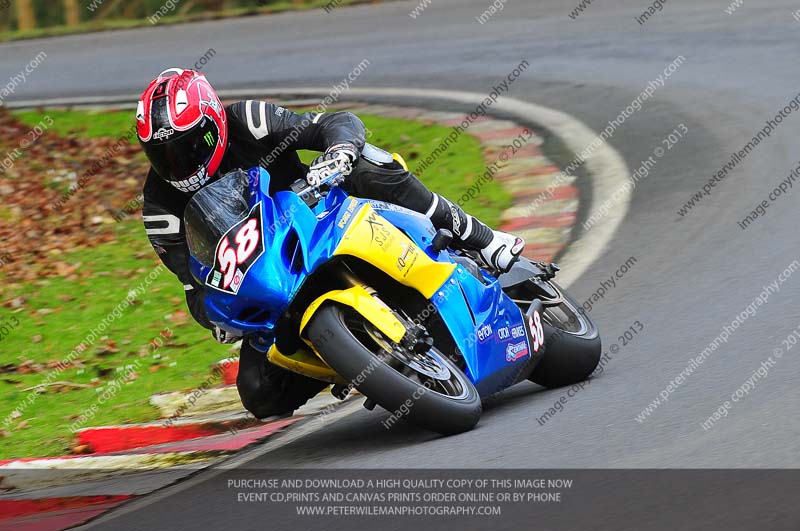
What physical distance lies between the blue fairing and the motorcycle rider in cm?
19

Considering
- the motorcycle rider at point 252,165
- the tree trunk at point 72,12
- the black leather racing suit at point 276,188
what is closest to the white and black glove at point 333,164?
the motorcycle rider at point 252,165

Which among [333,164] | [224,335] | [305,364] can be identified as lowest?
[224,335]

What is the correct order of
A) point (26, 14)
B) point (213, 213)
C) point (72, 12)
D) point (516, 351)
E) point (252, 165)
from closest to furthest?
point (213, 213) → point (516, 351) → point (252, 165) → point (26, 14) → point (72, 12)

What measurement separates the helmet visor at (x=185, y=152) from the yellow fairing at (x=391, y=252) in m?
0.70

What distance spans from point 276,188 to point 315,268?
1.01m

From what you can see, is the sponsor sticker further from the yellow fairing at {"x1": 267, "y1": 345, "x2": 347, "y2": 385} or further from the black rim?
the yellow fairing at {"x1": 267, "y1": 345, "x2": 347, "y2": 385}

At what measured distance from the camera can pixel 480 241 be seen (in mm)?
5906

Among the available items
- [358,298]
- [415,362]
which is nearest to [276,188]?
[358,298]

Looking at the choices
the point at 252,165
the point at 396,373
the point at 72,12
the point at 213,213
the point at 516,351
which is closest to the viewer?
the point at 396,373

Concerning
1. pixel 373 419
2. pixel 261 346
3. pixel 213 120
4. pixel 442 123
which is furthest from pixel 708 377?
pixel 442 123

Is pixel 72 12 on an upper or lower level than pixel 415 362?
lower

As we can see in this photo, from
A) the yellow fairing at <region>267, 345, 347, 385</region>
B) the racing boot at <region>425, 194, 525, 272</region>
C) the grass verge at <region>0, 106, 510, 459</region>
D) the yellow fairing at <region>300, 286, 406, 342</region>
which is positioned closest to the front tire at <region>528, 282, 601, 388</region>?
the racing boot at <region>425, 194, 525, 272</region>

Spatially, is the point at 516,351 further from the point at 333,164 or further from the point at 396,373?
the point at 333,164

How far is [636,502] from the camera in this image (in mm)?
3906
